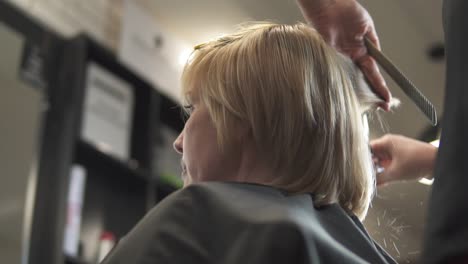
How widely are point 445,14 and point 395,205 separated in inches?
25.5

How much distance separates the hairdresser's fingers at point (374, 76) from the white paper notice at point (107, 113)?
4.77 ft

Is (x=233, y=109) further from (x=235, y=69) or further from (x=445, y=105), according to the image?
(x=445, y=105)

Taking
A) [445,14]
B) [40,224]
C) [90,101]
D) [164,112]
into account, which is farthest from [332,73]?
[164,112]

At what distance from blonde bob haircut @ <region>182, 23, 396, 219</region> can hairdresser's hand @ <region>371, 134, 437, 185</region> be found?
0.45ft

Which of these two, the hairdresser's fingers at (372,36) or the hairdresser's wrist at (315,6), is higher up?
the hairdresser's wrist at (315,6)

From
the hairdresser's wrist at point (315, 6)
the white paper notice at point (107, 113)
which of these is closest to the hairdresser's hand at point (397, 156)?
the hairdresser's wrist at point (315, 6)

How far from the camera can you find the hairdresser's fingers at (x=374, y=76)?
1.22 metres

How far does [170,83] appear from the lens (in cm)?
334

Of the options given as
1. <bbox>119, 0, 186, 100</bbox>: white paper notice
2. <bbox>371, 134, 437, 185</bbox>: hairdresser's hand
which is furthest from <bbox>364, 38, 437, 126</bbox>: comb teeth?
<bbox>119, 0, 186, 100</bbox>: white paper notice

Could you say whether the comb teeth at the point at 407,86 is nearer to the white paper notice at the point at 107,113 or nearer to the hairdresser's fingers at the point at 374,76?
the hairdresser's fingers at the point at 374,76

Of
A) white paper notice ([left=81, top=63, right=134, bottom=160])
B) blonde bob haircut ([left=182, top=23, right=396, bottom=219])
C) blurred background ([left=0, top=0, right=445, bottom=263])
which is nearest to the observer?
blonde bob haircut ([left=182, top=23, right=396, bottom=219])

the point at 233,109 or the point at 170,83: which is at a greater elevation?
the point at 233,109

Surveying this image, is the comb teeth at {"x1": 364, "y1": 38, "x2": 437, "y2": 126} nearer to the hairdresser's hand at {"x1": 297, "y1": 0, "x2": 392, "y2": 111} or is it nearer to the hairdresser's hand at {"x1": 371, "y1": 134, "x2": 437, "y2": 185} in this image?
the hairdresser's hand at {"x1": 297, "y1": 0, "x2": 392, "y2": 111}

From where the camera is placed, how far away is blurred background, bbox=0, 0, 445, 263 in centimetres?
198
